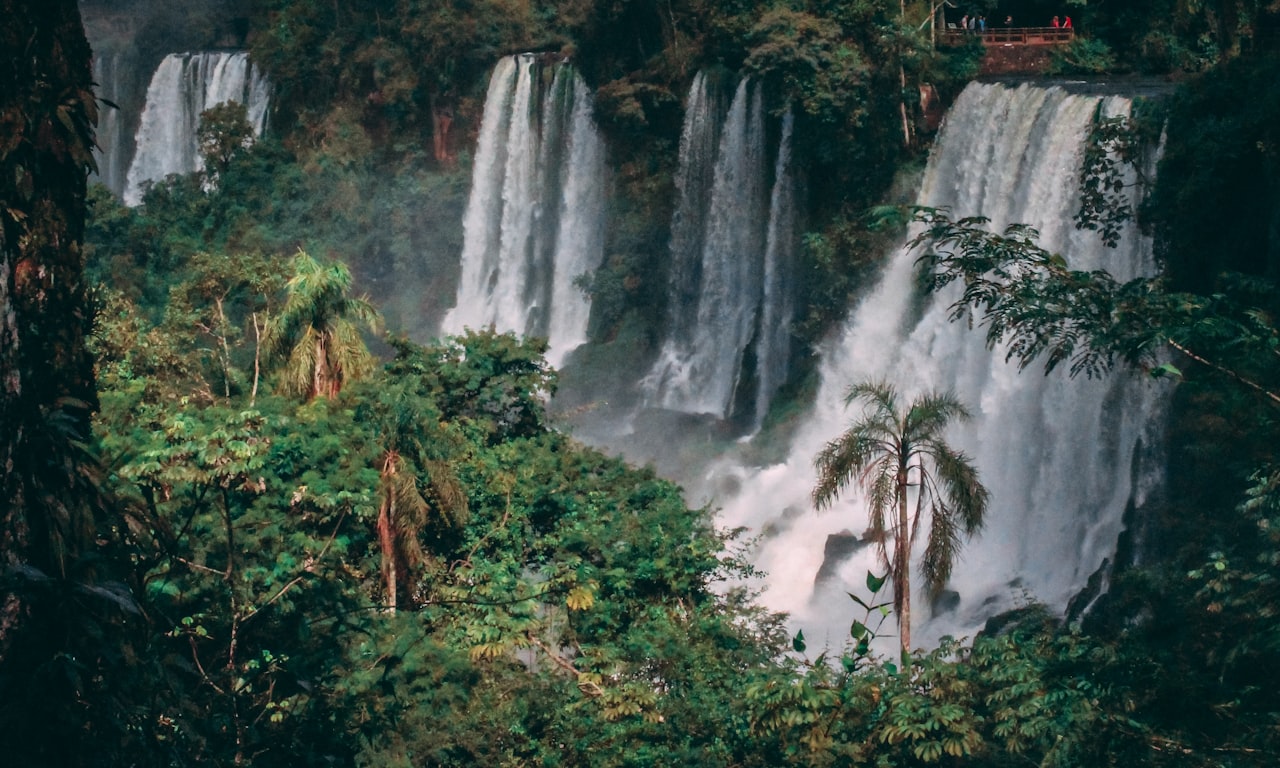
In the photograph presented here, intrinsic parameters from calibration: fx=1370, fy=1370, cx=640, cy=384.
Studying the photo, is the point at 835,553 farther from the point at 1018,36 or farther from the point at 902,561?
the point at 1018,36

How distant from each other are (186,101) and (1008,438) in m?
30.6

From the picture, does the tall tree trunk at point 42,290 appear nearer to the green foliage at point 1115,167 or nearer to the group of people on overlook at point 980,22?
the green foliage at point 1115,167

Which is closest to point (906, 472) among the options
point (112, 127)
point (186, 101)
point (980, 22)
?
point (980, 22)

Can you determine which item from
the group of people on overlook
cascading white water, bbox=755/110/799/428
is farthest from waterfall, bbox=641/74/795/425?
the group of people on overlook

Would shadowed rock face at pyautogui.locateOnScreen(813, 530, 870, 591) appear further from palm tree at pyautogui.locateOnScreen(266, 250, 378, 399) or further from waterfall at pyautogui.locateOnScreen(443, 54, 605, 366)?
waterfall at pyautogui.locateOnScreen(443, 54, 605, 366)

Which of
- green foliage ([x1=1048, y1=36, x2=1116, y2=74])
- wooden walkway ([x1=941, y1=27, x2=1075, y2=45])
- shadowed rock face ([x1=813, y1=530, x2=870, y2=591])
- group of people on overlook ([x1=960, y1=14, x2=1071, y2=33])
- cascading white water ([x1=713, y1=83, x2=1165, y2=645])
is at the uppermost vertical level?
group of people on overlook ([x1=960, y1=14, x2=1071, y2=33])

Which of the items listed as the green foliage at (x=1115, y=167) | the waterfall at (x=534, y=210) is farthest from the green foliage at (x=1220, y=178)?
the waterfall at (x=534, y=210)

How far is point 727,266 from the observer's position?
30719 millimetres

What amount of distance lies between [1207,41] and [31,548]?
23.9 m

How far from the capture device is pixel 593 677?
12062 millimetres

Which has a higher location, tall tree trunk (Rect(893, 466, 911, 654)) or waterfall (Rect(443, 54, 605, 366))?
waterfall (Rect(443, 54, 605, 366))

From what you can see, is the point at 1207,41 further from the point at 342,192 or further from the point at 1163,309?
the point at 342,192

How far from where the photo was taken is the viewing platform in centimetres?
2639

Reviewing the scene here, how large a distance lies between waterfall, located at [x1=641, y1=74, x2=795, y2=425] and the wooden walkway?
12.4ft
